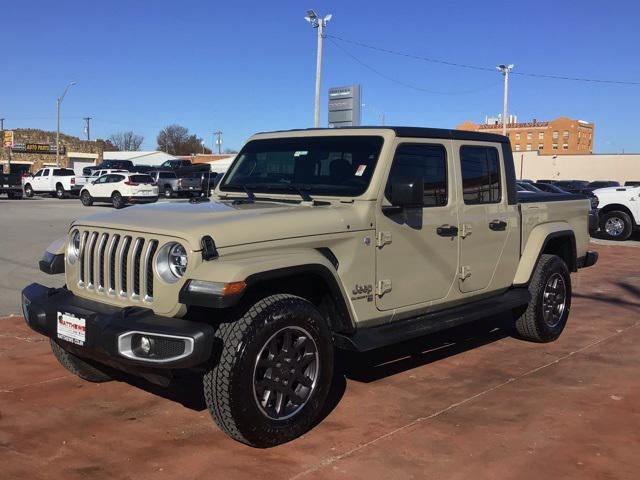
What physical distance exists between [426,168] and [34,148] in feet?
242

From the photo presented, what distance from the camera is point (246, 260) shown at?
365 centimetres

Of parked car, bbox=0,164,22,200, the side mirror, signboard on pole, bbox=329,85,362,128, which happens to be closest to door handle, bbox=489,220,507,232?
the side mirror

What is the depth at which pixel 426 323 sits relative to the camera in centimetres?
479

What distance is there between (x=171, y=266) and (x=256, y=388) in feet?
2.82

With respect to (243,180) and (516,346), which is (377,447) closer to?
(243,180)

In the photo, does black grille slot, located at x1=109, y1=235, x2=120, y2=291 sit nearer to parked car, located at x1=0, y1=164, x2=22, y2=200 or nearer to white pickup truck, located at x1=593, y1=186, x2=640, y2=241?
white pickup truck, located at x1=593, y1=186, x2=640, y2=241

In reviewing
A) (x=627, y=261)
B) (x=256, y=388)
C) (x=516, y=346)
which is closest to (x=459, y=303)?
(x=516, y=346)

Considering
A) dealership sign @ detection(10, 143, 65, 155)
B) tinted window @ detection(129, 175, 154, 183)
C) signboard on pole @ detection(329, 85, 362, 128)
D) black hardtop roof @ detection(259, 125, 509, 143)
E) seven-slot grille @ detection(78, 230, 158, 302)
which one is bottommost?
seven-slot grille @ detection(78, 230, 158, 302)

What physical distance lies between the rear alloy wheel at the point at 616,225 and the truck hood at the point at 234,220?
15.0m

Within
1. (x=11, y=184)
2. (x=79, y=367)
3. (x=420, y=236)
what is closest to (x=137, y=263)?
(x=79, y=367)

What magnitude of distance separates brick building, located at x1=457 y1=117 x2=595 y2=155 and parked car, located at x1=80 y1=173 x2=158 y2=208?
328ft

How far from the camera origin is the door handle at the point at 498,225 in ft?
18.1

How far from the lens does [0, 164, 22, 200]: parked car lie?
1342 inches

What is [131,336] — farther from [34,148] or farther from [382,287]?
[34,148]
